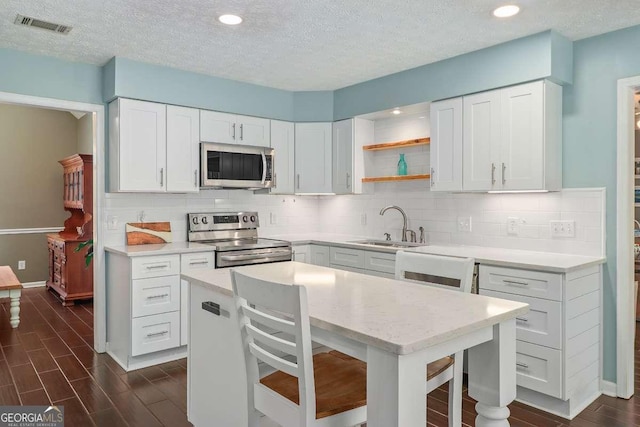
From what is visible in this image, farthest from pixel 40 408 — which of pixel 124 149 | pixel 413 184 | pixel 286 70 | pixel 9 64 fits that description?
pixel 413 184

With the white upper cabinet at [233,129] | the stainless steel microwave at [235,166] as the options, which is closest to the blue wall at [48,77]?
the white upper cabinet at [233,129]

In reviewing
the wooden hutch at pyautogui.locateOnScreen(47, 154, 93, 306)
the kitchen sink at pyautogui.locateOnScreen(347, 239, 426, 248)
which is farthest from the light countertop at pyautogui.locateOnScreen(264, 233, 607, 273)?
the wooden hutch at pyautogui.locateOnScreen(47, 154, 93, 306)

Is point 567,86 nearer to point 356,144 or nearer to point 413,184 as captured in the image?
point 413,184

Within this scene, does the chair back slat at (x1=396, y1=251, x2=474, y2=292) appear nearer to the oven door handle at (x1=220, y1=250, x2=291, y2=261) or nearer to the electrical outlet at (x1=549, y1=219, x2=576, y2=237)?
the electrical outlet at (x1=549, y1=219, x2=576, y2=237)

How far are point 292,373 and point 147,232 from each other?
303 centimetres

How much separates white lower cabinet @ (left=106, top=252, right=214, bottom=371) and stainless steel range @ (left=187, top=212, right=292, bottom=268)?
0.90ft

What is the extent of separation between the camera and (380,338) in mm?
1297

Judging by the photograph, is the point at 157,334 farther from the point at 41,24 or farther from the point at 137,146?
the point at 41,24

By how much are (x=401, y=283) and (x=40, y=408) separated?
91.9 inches

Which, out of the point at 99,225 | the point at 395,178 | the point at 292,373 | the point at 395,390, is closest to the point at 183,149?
the point at 99,225

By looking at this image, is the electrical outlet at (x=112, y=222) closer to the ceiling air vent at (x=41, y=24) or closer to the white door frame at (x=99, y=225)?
the white door frame at (x=99, y=225)

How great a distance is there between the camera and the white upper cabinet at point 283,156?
15.4 feet

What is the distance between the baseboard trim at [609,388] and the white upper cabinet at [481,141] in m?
1.50

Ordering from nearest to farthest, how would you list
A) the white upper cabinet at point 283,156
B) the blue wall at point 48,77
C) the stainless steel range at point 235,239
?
the blue wall at point 48,77, the stainless steel range at point 235,239, the white upper cabinet at point 283,156
